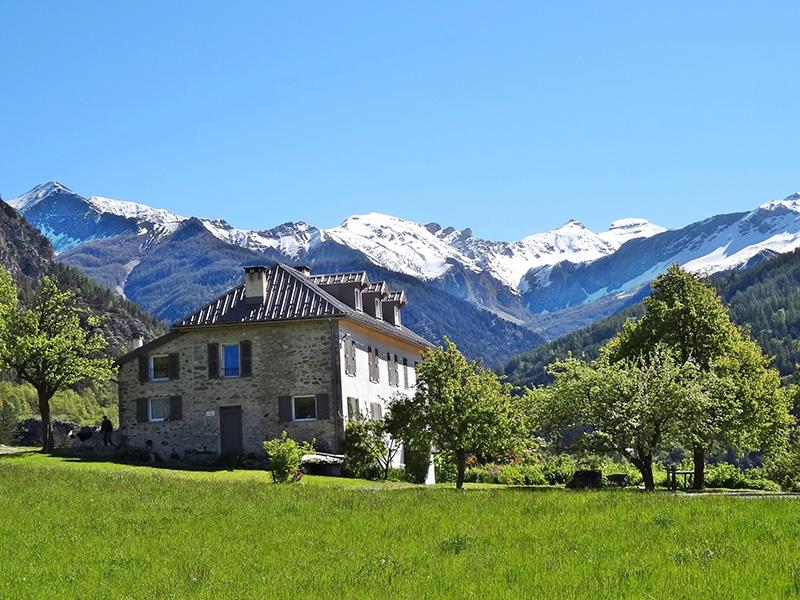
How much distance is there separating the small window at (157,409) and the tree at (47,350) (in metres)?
3.09

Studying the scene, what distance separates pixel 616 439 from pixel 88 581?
2179 centimetres

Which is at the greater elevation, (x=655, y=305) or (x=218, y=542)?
(x=655, y=305)

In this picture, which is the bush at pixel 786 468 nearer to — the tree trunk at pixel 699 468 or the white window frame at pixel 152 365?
the tree trunk at pixel 699 468

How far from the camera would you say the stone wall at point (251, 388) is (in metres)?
49.4

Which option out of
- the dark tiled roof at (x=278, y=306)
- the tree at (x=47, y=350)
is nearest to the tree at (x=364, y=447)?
the dark tiled roof at (x=278, y=306)

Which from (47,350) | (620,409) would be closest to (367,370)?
(47,350)

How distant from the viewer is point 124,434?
52.2 meters

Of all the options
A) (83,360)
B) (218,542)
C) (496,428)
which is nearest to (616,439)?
(496,428)

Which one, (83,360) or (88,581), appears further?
(83,360)

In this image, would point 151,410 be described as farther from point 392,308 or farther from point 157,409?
point 392,308

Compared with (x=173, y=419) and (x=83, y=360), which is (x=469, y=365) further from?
(x=83, y=360)

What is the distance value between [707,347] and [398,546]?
2946 cm

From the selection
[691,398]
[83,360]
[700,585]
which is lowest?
[700,585]

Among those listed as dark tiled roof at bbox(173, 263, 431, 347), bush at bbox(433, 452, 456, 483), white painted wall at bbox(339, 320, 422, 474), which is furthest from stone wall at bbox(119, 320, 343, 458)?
bush at bbox(433, 452, 456, 483)
